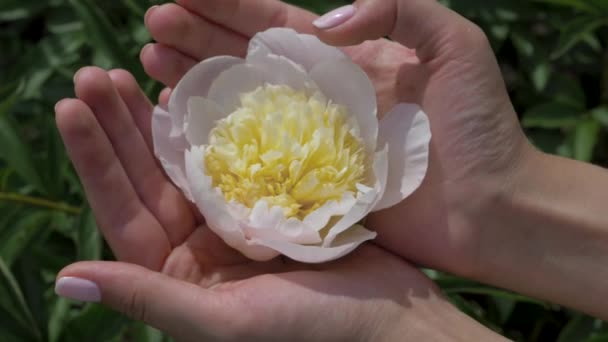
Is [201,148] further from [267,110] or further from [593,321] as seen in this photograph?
[593,321]

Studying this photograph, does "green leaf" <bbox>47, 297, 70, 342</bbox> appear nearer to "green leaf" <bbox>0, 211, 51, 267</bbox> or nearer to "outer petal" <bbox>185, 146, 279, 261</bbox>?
"green leaf" <bbox>0, 211, 51, 267</bbox>

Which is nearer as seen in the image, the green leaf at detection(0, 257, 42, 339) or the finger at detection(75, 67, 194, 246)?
the finger at detection(75, 67, 194, 246)

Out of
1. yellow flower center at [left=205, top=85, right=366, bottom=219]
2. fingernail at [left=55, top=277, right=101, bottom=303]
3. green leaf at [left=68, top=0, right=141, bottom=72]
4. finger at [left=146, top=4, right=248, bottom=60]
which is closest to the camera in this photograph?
fingernail at [left=55, top=277, right=101, bottom=303]

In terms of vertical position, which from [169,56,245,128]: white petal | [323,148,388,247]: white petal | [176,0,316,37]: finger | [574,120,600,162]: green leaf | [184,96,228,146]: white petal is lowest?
[574,120,600,162]: green leaf

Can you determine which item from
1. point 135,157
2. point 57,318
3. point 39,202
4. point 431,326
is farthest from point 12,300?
point 431,326

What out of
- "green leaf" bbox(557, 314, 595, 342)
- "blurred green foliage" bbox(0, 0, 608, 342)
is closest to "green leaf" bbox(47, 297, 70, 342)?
"blurred green foliage" bbox(0, 0, 608, 342)

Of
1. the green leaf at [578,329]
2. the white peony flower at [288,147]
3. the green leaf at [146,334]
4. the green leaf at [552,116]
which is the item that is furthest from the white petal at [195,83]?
the green leaf at [578,329]

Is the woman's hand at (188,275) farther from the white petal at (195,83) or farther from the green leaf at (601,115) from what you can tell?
the green leaf at (601,115)

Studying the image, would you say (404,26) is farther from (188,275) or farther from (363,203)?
(188,275)
